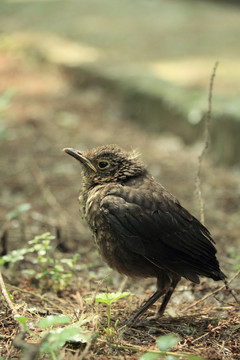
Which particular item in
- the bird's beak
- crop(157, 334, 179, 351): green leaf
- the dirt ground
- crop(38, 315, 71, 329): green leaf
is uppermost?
the bird's beak

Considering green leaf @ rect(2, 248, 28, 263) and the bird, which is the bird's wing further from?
green leaf @ rect(2, 248, 28, 263)

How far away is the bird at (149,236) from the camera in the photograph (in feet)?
9.79

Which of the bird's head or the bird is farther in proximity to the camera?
the bird's head

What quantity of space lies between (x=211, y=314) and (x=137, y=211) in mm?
840

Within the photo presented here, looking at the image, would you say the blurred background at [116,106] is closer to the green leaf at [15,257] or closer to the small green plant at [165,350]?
the green leaf at [15,257]

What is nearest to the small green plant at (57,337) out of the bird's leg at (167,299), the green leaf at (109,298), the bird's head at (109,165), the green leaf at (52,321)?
the green leaf at (52,321)

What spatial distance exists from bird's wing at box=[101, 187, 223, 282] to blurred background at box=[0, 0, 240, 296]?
36.9 inches

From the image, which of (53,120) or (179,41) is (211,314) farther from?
(179,41)

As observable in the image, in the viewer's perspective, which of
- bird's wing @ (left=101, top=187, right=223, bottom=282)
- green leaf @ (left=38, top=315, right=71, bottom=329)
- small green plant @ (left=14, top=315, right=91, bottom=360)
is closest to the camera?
small green plant @ (left=14, top=315, right=91, bottom=360)

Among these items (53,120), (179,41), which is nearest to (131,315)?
(53,120)

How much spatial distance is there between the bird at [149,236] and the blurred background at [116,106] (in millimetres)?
839

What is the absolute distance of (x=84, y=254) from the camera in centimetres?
431

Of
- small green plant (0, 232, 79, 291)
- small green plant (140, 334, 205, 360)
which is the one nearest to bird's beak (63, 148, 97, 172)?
small green plant (0, 232, 79, 291)

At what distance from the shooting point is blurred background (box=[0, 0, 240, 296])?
5023 mm
